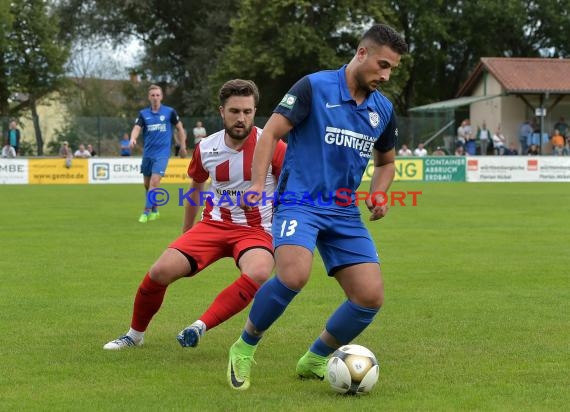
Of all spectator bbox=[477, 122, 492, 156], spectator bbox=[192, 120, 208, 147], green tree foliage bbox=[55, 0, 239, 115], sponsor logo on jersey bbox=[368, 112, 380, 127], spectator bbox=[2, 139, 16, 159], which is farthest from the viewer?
green tree foliage bbox=[55, 0, 239, 115]

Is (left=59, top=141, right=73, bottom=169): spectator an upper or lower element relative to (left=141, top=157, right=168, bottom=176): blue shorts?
upper

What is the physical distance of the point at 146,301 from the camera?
625 centimetres

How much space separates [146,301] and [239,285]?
732mm

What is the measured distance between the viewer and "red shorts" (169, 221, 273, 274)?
6199mm

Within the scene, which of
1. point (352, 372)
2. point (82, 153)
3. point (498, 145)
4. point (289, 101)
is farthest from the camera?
point (498, 145)

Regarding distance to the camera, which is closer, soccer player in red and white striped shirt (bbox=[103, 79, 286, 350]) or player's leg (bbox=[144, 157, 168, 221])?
soccer player in red and white striped shirt (bbox=[103, 79, 286, 350])

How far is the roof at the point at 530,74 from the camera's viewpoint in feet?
140

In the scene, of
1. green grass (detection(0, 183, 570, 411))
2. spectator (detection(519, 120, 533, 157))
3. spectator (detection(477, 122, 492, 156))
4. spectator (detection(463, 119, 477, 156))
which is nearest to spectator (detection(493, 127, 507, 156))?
spectator (detection(477, 122, 492, 156))

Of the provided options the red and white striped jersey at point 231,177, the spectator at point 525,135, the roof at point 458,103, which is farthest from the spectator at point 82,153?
A: the red and white striped jersey at point 231,177

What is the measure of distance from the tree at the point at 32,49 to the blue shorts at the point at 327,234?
46.3 m

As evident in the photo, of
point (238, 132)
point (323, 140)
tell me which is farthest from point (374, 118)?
point (238, 132)

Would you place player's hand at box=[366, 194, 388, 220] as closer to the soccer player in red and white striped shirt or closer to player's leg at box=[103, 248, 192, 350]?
the soccer player in red and white striped shirt

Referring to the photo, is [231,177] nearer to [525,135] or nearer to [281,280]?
[281,280]

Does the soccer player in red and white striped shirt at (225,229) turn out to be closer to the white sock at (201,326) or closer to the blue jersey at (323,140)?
the white sock at (201,326)
